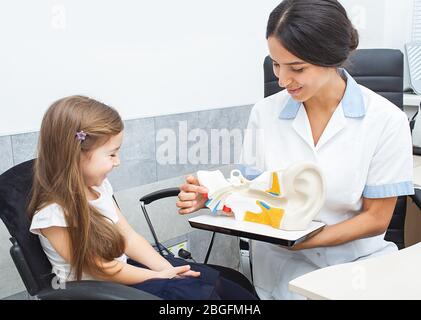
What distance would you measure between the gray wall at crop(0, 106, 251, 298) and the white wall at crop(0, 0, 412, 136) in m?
0.04

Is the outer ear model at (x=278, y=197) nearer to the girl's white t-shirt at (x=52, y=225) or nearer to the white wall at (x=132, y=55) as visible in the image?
the girl's white t-shirt at (x=52, y=225)

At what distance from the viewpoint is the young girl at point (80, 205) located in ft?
3.84

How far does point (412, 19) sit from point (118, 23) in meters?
1.95

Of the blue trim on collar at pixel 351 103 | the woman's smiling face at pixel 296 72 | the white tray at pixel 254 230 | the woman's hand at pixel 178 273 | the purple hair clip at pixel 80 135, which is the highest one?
the woman's smiling face at pixel 296 72

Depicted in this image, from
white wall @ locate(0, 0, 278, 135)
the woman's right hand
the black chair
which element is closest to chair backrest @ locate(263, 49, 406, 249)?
white wall @ locate(0, 0, 278, 135)

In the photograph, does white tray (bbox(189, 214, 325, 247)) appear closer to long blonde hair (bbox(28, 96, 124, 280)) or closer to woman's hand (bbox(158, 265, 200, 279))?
woman's hand (bbox(158, 265, 200, 279))

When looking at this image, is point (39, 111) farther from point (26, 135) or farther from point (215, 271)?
point (215, 271)

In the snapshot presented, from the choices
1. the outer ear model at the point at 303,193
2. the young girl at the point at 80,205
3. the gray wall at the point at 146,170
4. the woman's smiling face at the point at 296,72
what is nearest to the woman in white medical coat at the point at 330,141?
the woman's smiling face at the point at 296,72

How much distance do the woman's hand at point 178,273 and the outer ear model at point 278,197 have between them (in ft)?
0.61

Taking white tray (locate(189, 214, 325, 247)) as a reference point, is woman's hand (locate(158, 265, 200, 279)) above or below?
below

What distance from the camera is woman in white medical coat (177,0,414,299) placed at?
123 centimetres
